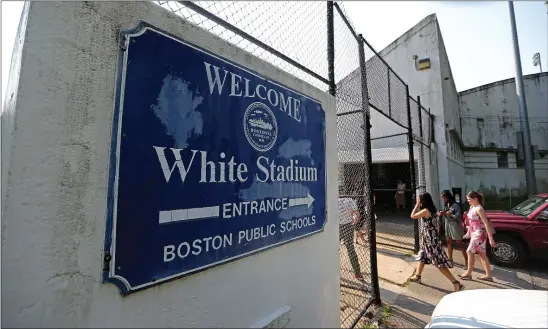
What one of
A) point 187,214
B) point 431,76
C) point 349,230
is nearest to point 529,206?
point 349,230

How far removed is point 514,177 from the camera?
15797 mm

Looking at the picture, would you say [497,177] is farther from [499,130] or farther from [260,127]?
[260,127]

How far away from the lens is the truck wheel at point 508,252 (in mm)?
5512

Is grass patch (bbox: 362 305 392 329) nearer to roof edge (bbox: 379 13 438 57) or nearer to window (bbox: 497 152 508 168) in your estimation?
roof edge (bbox: 379 13 438 57)

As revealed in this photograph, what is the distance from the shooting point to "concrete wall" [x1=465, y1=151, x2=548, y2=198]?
15570 millimetres

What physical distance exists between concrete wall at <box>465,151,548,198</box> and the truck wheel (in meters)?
11.3

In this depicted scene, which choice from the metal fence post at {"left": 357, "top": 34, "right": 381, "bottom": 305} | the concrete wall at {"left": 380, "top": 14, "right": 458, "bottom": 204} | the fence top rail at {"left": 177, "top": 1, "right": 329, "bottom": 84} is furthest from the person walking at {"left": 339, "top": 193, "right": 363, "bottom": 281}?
the concrete wall at {"left": 380, "top": 14, "right": 458, "bottom": 204}

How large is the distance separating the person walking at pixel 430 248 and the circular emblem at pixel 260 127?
146 inches

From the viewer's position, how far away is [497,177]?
51.8 ft

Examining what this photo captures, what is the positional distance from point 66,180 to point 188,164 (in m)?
0.52

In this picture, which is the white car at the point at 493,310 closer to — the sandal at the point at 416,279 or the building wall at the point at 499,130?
the sandal at the point at 416,279

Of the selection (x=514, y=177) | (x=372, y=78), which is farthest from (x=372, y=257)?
(x=514, y=177)

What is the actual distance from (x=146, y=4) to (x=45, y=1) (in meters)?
0.43

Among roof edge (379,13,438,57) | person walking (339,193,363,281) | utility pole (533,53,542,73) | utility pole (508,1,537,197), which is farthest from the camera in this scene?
utility pole (533,53,542,73)
